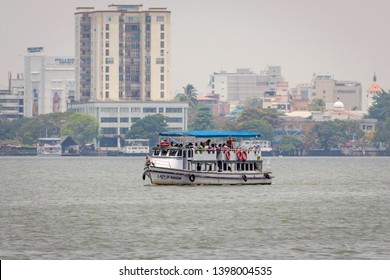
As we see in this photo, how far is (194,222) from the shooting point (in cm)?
7888

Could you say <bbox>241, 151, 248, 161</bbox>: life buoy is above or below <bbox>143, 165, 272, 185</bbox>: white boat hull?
above

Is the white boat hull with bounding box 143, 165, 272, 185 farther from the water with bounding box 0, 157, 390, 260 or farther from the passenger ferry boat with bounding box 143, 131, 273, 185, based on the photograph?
the water with bounding box 0, 157, 390, 260

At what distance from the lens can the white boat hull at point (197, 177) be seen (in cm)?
11106

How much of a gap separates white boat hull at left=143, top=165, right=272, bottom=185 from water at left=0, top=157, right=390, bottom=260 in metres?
0.73

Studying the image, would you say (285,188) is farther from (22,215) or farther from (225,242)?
(225,242)

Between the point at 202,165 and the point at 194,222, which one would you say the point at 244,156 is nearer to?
the point at 202,165

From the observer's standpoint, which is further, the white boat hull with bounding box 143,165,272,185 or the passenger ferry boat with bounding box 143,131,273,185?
the white boat hull with bounding box 143,165,272,185

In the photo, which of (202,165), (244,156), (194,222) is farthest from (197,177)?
(194,222)

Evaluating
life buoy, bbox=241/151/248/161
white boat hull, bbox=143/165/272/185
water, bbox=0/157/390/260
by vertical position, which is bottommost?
water, bbox=0/157/390/260

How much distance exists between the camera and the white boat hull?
11106 centimetres

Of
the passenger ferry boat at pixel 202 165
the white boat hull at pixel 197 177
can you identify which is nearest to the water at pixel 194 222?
the white boat hull at pixel 197 177

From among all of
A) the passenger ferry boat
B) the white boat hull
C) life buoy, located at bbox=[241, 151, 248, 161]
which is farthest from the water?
life buoy, located at bbox=[241, 151, 248, 161]

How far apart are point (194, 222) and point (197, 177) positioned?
3261 cm

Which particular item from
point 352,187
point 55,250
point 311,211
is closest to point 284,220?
point 311,211
